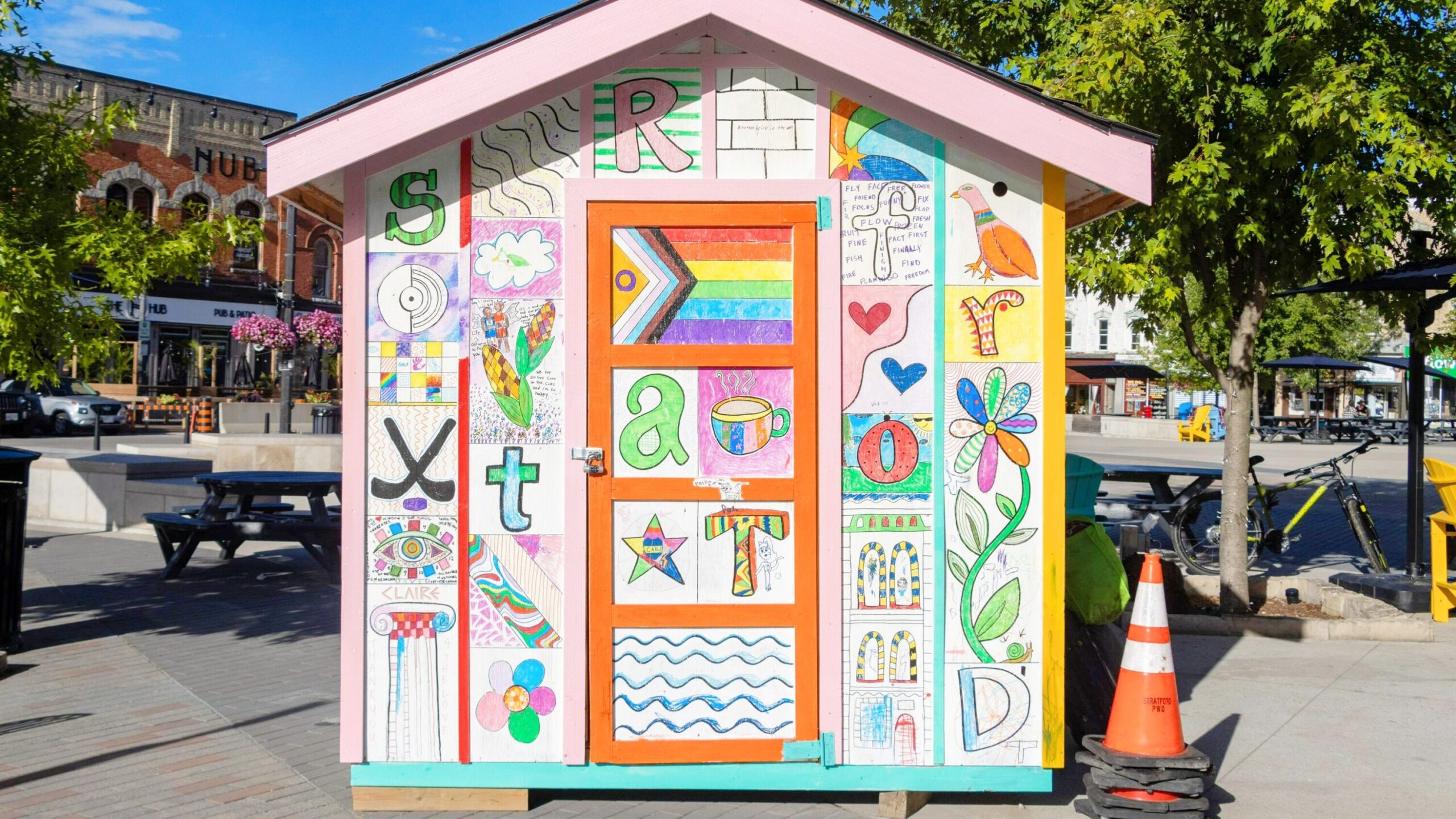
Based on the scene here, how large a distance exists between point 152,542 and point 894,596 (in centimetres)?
965

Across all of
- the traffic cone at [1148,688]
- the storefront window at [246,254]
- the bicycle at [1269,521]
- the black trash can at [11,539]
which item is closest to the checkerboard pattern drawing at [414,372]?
the traffic cone at [1148,688]

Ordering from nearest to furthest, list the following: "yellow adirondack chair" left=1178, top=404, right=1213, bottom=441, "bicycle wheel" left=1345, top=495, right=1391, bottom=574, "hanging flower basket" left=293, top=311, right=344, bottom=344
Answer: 1. "bicycle wheel" left=1345, top=495, right=1391, bottom=574
2. "hanging flower basket" left=293, top=311, right=344, bottom=344
3. "yellow adirondack chair" left=1178, top=404, right=1213, bottom=441

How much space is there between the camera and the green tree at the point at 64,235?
6.28 m

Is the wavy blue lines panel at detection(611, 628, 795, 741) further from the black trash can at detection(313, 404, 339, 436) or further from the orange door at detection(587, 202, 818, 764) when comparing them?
the black trash can at detection(313, 404, 339, 436)

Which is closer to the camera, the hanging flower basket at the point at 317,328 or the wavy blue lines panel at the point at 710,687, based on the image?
the wavy blue lines panel at the point at 710,687

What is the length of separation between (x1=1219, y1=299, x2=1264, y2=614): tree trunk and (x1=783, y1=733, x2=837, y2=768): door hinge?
15.8ft

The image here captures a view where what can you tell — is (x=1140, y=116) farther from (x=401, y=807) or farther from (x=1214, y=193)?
(x=401, y=807)

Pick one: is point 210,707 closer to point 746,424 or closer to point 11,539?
point 11,539

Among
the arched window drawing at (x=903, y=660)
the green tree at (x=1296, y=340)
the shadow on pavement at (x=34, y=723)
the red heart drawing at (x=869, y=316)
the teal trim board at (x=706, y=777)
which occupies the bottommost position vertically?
the shadow on pavement at (x=34, y=723)

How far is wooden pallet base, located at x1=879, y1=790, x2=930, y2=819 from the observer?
4422mm

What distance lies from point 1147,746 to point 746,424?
6.58 ft

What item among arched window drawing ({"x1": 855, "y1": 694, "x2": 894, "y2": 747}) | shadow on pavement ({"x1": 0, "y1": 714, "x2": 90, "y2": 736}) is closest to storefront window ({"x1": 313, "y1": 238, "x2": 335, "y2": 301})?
shadow on pavement ({"x1": 0, "y1": 714, "x2": 90, "y2": 736})

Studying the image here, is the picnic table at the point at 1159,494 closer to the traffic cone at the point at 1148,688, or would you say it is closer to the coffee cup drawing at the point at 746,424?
the traffic cone at the point at 1148,688

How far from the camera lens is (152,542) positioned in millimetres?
11586
